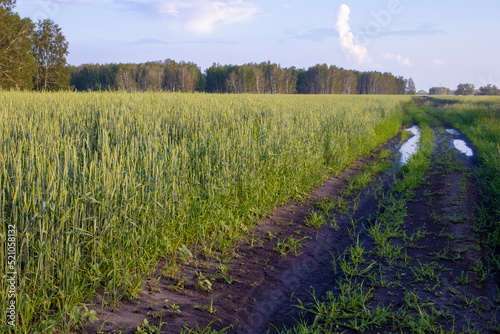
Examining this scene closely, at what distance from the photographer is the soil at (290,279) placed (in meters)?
2.79

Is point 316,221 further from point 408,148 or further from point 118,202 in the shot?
point 408,148

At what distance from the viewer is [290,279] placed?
357 cm

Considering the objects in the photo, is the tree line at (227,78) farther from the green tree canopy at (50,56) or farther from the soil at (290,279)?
the soil at (290,279)

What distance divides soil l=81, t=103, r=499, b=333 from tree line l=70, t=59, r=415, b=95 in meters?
31.2

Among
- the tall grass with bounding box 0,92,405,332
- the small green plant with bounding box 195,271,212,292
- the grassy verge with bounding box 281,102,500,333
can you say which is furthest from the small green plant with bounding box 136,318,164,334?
the grassy verge with bounding box 281,102,500,333

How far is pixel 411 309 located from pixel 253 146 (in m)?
3.15

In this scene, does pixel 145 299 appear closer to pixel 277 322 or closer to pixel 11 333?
pixel 11 333

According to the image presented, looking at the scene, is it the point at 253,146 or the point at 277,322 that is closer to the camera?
the point at 277,322

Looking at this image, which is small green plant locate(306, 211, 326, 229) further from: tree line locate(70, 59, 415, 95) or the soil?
tree line locate(70, 59, 415, 95)

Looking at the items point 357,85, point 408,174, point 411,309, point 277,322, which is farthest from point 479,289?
point 357,85

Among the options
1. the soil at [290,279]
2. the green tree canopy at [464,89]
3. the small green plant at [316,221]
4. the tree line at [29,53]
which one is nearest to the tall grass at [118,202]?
the soil at [290,279]

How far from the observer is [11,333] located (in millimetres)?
2301

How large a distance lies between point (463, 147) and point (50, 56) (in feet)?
133

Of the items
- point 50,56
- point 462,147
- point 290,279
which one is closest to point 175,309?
point 290,279
